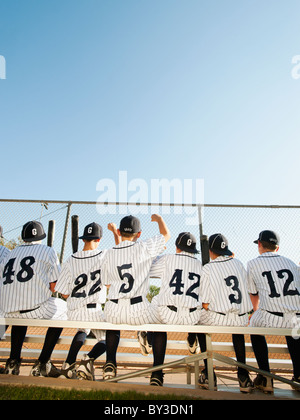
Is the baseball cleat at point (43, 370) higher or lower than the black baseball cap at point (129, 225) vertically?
lower

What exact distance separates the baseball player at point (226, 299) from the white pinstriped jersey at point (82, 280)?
113 cm

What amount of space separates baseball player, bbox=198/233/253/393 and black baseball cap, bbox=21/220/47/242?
1.99 meters

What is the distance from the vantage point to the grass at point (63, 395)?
7.18 feet

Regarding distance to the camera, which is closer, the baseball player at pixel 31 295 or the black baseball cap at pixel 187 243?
the baseball player at pixel 31 295

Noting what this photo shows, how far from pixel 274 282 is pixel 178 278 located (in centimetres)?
105

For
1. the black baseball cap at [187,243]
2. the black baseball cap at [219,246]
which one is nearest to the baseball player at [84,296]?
the black baseball cap at [187,243]

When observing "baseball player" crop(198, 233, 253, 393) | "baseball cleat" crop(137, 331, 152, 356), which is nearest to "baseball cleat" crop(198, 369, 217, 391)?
"baseball player" crop(198, 233, 253, 393)

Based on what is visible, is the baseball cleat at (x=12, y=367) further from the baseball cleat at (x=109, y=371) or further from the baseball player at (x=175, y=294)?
the baseball player at (x=175, y=294)

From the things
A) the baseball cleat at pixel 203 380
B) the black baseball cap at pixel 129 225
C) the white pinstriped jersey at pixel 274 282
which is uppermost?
the black baseball cap at pixel 129 225

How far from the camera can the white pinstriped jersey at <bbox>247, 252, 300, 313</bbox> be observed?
117 inches

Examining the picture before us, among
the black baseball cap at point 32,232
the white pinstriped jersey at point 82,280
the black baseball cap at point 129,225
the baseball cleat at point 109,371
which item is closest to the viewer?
the baseball cleat at point 109,371

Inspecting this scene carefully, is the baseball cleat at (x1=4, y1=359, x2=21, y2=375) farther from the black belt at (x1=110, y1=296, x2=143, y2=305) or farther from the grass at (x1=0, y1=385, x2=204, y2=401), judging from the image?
the black belt at (x1=110, y1=296, x2=143, y2=305)
